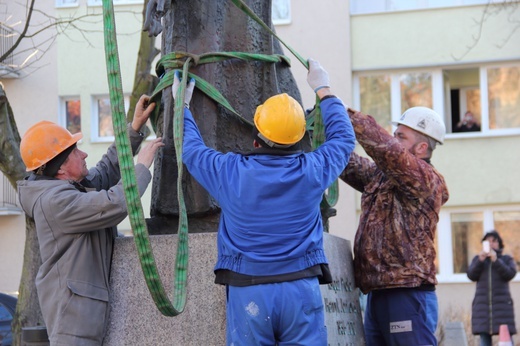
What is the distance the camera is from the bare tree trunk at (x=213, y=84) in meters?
5.82

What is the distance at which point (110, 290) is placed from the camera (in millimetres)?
5488

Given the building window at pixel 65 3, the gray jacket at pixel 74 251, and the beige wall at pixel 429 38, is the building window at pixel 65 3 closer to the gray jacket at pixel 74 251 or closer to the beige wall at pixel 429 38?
the beige wall at pixel 429 38

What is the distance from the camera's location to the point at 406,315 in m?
5.91

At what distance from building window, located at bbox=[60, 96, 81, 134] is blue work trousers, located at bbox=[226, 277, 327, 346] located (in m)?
20.7

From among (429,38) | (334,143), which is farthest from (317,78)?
(429,38)

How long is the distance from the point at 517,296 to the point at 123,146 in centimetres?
1868

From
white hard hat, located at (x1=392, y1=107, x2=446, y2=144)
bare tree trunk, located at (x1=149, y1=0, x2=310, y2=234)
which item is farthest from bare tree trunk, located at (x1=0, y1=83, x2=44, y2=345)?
white hard hat, located at (x1=392, y1=107, x2=446, y2=144)

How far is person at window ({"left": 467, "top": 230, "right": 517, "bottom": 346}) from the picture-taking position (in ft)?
43.8

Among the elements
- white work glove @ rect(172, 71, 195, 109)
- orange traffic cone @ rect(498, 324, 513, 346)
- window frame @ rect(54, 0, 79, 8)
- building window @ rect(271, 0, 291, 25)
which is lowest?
orange traffic cone @ rect(498, 324, 513, 346)

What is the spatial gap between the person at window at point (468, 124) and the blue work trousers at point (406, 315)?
58.6 ft

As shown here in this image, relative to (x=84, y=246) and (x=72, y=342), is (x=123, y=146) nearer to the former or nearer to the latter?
(x=84, y=246)

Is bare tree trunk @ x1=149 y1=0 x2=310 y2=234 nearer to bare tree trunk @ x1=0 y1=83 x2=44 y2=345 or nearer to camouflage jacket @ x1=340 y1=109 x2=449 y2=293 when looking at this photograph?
camouflage jacket @ x1=340 y1=109 x2=449 y2=293

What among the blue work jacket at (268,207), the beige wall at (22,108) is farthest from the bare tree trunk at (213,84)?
the beige wall at (22,108)

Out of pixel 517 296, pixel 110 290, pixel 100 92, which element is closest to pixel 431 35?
pixel 517 296
